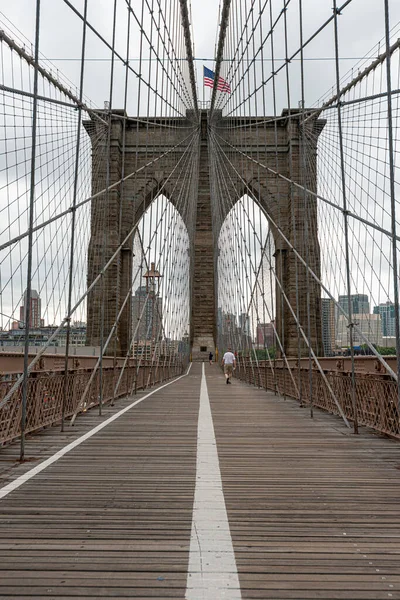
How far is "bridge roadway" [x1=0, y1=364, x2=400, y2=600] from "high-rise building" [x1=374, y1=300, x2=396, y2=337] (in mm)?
4949

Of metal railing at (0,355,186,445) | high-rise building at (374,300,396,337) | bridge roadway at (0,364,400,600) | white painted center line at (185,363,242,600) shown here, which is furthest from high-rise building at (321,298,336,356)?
white painted center line at (185,363,242,600)

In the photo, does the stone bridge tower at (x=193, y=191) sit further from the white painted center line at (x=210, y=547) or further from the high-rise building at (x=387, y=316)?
the white painted center line at (x=210, y=547)

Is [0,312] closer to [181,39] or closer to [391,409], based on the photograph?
[391,409]

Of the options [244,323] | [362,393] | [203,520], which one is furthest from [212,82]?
[203,520]

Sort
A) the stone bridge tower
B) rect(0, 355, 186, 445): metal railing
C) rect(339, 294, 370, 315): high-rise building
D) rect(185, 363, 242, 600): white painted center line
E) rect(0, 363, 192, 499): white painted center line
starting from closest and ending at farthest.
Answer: rect(185, 363, 242, 600): white painted center line → rect(0, 363, 192, 499): white painted center line → rect(0, 355, 186, 445): metal railing → rect(339, 294, 370, 315): high-rise building → the stone bridge tower

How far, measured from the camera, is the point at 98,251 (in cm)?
2306

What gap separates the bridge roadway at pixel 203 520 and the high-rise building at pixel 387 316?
4.95m

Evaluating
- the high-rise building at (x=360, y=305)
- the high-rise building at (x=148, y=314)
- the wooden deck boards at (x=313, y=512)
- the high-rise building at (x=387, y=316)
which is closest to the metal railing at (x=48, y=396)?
the wooden deck boards at (x=313, y=512)

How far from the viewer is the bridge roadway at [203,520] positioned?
1.61 metres

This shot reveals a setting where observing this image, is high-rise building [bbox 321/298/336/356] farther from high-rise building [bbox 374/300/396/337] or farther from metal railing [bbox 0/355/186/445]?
metal railing [bbox 0/355/186/445]

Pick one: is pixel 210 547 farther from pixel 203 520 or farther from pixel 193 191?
pixel 193 191

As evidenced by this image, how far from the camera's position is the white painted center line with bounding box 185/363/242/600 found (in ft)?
5.12

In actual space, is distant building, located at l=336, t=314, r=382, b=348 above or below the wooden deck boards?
above

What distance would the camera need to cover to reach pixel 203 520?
223cm
